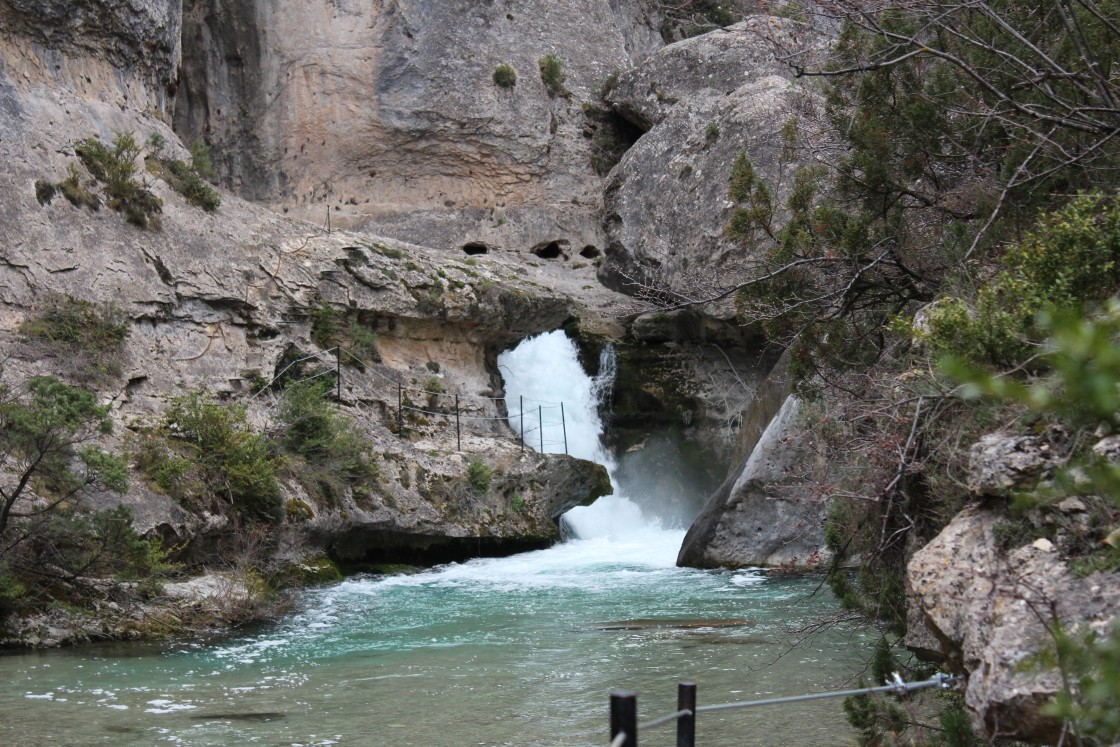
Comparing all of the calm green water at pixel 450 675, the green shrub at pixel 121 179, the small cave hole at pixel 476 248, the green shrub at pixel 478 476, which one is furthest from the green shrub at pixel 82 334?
the small cave hole at pixel 476 248

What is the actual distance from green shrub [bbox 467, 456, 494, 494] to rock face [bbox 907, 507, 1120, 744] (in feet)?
45.4

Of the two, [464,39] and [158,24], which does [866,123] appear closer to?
[158,24]

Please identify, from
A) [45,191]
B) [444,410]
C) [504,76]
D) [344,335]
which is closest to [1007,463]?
[45,191]

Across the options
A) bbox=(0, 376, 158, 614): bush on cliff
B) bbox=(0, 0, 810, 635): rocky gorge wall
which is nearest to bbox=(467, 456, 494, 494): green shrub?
bbox=(0, 0, 810, 635): rocky gorge wall

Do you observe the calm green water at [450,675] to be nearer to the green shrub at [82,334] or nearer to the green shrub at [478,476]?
the green shrub at [82,334]

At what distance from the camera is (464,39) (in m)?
29.1

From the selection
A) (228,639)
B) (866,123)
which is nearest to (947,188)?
(866,123)

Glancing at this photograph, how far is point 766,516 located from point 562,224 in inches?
580

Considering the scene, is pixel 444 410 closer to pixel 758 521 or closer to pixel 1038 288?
pixel 758 521

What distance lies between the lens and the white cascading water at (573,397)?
22.5 meters

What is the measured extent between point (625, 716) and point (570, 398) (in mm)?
20449

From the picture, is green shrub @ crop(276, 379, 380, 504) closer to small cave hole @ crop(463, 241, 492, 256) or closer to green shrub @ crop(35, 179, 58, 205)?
green shrub @ crop(35, 179, 58, 205)

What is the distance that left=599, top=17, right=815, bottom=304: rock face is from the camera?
2302cm

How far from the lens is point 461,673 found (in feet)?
29.3
